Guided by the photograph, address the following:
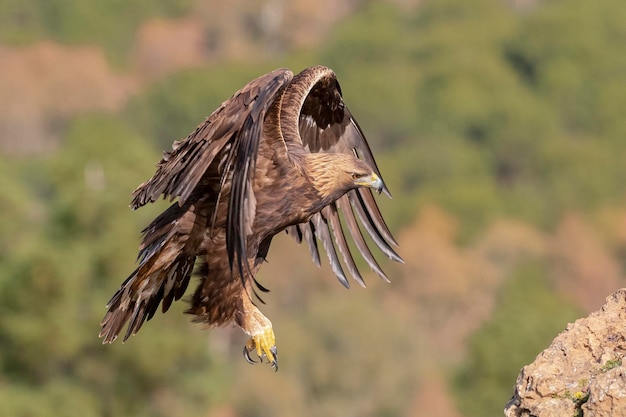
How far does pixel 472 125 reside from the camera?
10288 centimetres

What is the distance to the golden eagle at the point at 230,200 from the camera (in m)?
10.2

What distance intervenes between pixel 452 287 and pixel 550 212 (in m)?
18.6

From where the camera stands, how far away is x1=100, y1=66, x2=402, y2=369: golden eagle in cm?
1018

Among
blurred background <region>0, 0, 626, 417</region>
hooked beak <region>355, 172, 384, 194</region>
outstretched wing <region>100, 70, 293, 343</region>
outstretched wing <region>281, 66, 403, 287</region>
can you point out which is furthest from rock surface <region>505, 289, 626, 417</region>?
blurred background <region>0, 0, 626, 417</region>

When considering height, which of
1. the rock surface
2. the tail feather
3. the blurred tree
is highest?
the blurred tree

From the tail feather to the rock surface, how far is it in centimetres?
310

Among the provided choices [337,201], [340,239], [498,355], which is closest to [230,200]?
[340,239]

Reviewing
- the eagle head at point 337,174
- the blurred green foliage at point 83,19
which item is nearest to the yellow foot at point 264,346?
the eagle head at point 337,174

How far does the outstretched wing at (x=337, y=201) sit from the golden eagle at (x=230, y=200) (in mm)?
193

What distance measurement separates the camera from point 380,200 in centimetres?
8100

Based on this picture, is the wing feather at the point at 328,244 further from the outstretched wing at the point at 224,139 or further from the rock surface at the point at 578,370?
the rock surface at the point at 578,370

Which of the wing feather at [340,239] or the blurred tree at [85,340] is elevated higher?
the blurred tree at [85,340]

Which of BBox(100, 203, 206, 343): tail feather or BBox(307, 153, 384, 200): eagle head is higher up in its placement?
BBox(307, 153, 384, 200): eagle head

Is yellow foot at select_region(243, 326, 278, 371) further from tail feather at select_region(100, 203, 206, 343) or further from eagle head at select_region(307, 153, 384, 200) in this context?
eagle head at select_region(307, 153, 384, 200)
